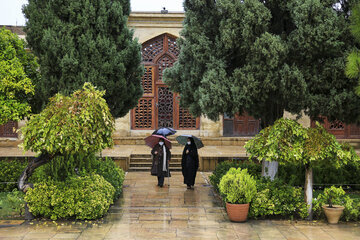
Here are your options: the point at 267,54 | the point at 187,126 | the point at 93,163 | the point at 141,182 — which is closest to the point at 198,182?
the point at 141,182

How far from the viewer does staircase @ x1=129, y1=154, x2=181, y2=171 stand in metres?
13.5

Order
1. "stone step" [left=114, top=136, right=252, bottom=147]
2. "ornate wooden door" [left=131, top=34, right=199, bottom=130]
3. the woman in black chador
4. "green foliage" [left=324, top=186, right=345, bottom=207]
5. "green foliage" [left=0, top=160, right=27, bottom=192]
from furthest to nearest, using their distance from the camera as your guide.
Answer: "ornate wooden door" [left=131, top=34, right=199, bottom=130] → "stone step" [left=114, top=136, right=252, bottom=147] → the woman in black chador → "green foliage" [left=0, top=160, right=27, bottom=192] → "green foliage" [left=324, top=186, right=345, bottom=207]

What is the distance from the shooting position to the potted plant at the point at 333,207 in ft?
23.9

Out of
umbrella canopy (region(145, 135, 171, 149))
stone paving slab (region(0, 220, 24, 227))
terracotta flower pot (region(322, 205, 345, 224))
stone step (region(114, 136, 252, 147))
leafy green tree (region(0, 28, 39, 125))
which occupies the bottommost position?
stone paving slab (region(0, 220, 24, 227))

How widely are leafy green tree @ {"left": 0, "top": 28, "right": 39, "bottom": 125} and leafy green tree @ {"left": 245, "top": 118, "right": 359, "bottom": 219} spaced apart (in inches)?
217

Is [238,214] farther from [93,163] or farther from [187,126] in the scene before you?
[187,126]

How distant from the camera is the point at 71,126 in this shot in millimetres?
6871

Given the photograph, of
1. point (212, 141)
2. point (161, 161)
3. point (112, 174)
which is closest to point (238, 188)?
point (112, 174)

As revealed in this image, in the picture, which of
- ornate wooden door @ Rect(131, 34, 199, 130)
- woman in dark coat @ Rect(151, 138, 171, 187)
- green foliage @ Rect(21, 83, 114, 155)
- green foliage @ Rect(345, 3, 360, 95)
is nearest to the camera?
green foliage @ Rect(21, 83, 114, 155)

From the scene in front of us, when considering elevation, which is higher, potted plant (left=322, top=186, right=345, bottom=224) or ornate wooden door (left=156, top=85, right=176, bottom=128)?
ornate wooden door (left=156, top=85, right=176, bottom=128)

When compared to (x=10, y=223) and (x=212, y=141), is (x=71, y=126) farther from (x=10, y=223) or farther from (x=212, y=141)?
(x=212, y=141)

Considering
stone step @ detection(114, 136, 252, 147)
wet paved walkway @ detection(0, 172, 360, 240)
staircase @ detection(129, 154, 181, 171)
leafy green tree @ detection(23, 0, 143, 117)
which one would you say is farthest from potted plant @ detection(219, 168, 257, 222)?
stone step @ detection(114, 136, 252, 147)

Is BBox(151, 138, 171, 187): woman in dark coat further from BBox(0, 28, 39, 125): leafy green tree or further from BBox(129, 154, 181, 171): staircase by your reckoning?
BBox(0, 28, 39, 125): leafy green tree

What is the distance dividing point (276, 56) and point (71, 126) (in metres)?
4.21
